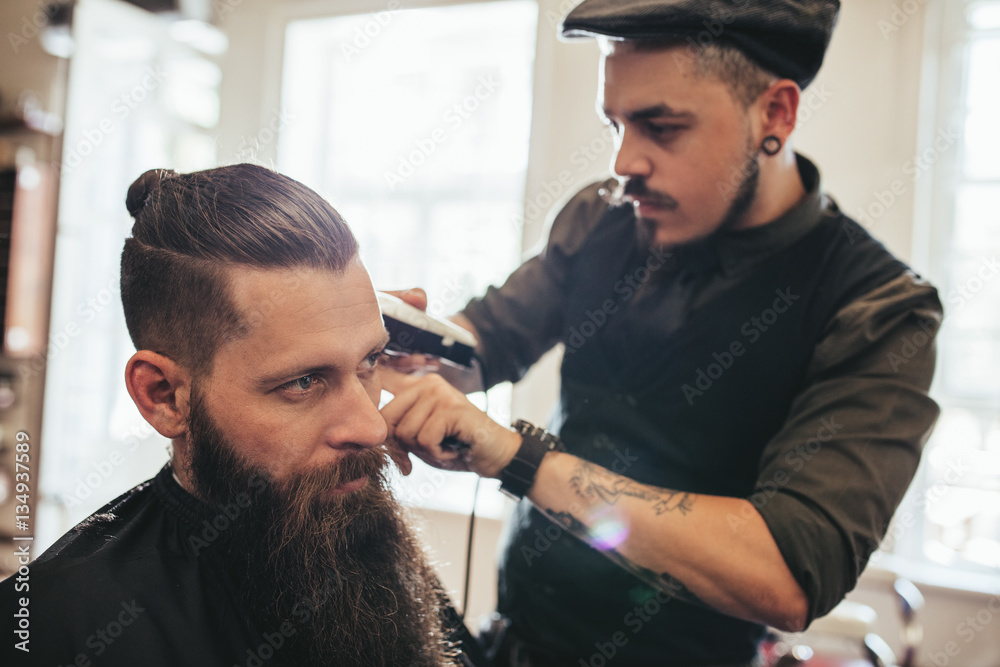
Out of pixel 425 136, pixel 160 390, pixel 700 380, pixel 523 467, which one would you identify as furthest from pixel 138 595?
pixel 425 136

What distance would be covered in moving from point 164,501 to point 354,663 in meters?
0.41

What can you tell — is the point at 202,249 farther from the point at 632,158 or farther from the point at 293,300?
the point at 632,158

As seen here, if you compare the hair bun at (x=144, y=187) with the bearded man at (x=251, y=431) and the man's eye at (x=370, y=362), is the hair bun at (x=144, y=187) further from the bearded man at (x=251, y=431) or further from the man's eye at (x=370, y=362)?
the man's eye at (x=370, y=362)

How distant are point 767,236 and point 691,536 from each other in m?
0.64

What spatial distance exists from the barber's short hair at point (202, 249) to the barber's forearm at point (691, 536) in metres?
0.55

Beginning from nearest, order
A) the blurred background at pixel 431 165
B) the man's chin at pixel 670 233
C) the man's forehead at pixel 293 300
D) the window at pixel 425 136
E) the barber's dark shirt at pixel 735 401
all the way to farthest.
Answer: the man's forehead at pixel 293 300 → the barber's dark shirt at pixel 735 401 → the man's chin at pixel 670 233 → the blurred background at pixel 431 165 → the window at pixel 425 136

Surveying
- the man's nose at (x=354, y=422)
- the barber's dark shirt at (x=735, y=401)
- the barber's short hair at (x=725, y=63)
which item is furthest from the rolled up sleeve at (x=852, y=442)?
the man's nose at (x=354, y=422)

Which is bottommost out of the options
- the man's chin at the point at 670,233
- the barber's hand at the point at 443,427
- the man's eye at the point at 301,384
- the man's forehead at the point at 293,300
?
the barber's hand at the point at 443,427

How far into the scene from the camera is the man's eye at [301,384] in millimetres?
992

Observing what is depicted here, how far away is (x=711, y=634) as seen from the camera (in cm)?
133

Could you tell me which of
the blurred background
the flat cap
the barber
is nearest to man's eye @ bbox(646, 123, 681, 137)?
the barber

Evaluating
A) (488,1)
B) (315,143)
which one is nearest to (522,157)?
(488,1)

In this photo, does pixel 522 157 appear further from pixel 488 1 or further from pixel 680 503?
pixel 680 503

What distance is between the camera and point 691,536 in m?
1.08
